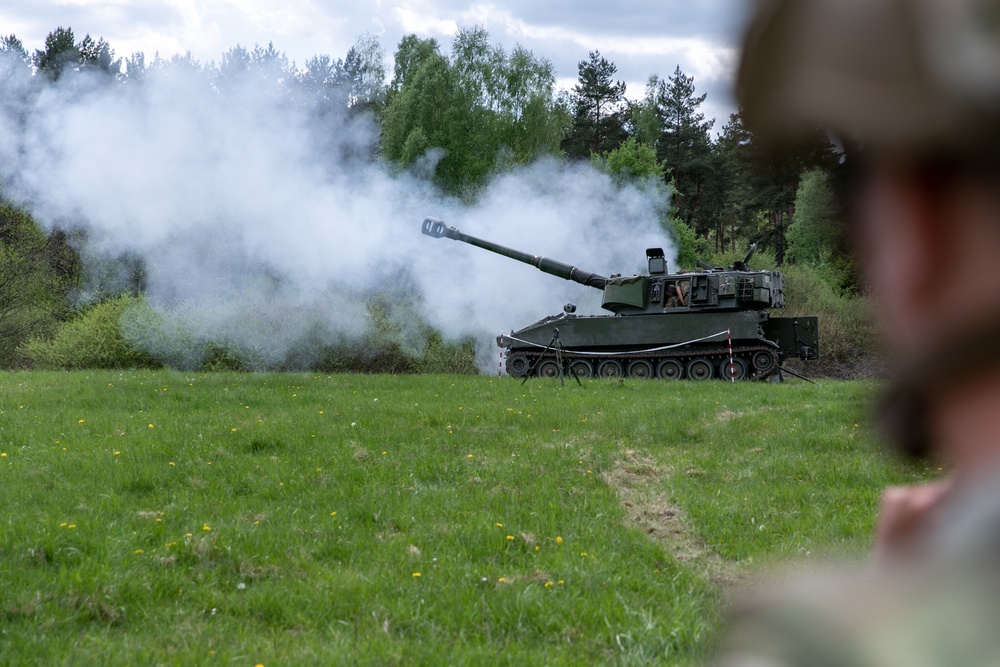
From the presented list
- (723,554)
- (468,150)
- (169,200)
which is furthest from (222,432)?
(468,150)

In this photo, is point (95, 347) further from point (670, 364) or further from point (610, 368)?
point (670, 364)

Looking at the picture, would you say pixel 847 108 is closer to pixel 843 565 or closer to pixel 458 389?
pixel 843 565

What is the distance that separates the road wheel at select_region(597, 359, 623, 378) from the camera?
21.5 metres

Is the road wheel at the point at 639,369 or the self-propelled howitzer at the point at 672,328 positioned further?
the road wheel at the point at 639,369

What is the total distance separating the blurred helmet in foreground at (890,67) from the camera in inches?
15.9

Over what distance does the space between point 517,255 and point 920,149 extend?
20011 millimetres

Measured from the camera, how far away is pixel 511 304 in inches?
1053

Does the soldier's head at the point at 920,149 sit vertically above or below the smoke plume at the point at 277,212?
below

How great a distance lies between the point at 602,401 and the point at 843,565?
500 inches

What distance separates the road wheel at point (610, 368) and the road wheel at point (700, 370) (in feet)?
4.88

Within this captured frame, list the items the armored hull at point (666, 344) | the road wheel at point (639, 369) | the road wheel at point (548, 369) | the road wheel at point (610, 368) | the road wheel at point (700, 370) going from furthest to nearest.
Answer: the road wheel at point (548, 369), the road wheel at point (610, 368), the road wheel at point (639, 369), the road wheel at point (700, 370), the armored hull at point (666, 344)

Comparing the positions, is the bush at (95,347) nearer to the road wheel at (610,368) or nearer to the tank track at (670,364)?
the tank track at (670,364)

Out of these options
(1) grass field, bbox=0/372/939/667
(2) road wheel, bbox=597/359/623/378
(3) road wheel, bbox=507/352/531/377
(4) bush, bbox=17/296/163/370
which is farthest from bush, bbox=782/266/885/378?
(1) grass field, bbox=0/372/939/667

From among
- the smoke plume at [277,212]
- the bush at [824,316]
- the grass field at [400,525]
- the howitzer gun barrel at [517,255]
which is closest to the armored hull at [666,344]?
the howitzer gun barrel at [517,255]
